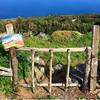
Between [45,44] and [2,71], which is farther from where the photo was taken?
[45,44]

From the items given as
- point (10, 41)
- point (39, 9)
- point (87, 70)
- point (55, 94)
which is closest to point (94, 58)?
point (87, 70)

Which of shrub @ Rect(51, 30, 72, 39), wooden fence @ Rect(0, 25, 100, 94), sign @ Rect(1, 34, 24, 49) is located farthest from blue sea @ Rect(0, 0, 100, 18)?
sign @ Rect(1, 34, 24, 49)

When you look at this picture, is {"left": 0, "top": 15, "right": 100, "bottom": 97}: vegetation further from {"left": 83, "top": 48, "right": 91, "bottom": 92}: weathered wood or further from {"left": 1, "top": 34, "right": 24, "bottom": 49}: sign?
{"left": 83, "top": 48, "right": 91, "bottom": 92}: weathered wood

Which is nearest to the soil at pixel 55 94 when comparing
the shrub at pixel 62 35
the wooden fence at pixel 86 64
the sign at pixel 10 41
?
the wooden fence at pixel 86 64

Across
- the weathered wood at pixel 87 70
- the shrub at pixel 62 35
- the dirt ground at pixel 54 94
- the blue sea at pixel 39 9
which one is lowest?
the dirt ground at pixel 54 94

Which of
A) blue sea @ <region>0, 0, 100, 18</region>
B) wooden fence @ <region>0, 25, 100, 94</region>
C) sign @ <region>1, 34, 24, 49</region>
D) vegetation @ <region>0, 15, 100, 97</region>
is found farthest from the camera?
blue sea @ <region>0, 0, 100, 18</region>

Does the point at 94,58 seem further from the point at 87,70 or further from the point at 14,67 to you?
the point at 14,67

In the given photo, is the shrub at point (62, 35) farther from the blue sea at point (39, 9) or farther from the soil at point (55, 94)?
the blue sea at point (39, 9)

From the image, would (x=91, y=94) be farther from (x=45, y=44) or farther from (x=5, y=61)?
(x=45, y=44)

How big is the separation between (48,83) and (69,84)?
0.58m

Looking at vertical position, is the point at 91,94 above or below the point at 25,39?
below

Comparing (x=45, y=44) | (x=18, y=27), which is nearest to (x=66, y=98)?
(x=45, y=44)

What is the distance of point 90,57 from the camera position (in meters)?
13.1

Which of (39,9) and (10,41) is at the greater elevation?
(39,9)
